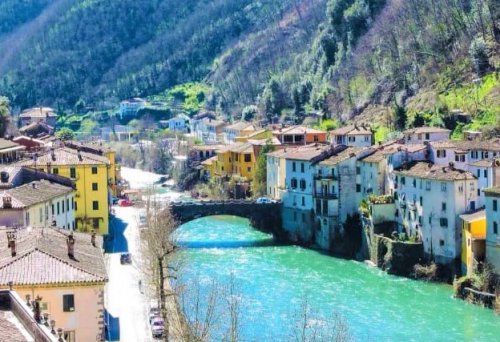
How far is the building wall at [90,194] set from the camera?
257ft

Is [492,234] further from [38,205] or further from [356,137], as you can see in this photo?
[356,137]

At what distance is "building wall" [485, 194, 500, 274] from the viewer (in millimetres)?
65375

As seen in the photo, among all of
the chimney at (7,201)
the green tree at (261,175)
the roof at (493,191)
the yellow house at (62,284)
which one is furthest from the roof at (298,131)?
the yellow house at (62,284)

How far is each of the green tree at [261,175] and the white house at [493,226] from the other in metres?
40.8

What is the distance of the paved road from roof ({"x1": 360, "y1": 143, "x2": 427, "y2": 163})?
62.7 ft

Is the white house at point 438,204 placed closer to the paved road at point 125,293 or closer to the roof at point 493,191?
the roof at point 493,191

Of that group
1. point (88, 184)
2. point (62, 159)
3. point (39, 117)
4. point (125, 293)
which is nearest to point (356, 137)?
point (88, 184)

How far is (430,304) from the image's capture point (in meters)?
63.4

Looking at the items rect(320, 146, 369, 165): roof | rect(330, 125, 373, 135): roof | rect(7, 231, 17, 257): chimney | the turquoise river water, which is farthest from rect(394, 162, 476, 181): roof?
rect(7, 231, 17, 257): chimney

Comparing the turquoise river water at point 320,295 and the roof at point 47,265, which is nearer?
the roof at point 47,265

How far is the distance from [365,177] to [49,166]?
2533 cm

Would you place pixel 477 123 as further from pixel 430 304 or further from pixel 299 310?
pixel 299 310

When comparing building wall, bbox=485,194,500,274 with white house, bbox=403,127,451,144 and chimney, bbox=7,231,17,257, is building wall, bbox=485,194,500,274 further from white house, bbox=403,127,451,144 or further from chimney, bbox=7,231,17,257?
chimney, bbox=7,231,17,257

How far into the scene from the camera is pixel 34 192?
6359cm
